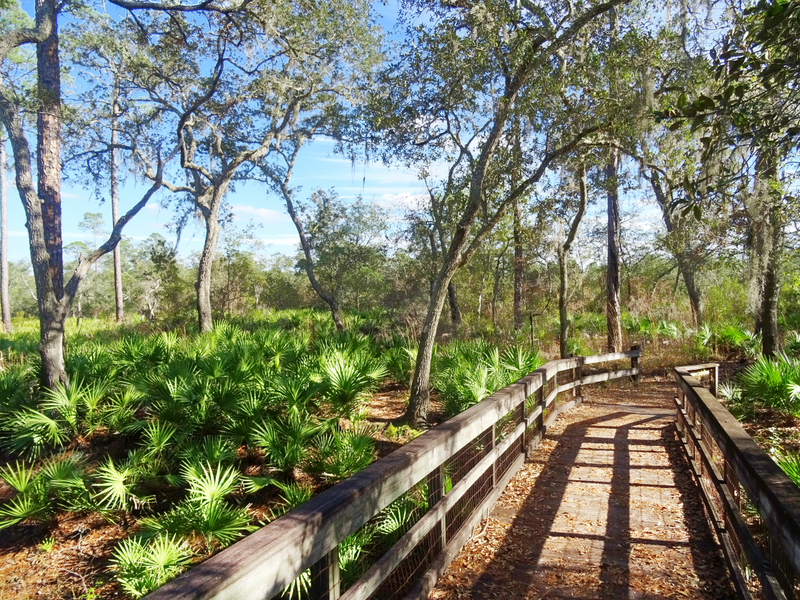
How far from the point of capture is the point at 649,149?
9.42 meters

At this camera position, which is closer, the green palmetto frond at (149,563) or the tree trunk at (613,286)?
the green palmetto frond at (149,563)

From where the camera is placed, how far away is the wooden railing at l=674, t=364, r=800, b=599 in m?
2.19

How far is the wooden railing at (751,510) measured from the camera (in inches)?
86.1

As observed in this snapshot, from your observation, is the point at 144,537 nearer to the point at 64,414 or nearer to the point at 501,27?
the point at 64,414

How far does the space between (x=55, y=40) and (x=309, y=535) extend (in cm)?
1149

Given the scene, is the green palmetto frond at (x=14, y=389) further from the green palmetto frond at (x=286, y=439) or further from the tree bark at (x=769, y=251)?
the tree bark at (x=769, y=251)

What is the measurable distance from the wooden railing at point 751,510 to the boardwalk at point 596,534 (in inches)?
6.9

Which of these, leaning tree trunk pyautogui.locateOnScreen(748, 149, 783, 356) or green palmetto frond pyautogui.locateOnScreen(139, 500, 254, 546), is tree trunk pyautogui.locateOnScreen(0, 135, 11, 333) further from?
leaning tree trunk pyautogui.locateOnScreen(748, 149, 783, 356)

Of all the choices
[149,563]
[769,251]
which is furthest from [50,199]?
[769,251]

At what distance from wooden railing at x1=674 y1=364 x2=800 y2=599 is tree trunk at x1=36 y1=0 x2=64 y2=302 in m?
10.3

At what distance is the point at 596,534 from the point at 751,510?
1404 millimetres

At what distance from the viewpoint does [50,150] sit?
990 cm

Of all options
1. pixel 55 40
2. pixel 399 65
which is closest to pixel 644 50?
pixel 399 65

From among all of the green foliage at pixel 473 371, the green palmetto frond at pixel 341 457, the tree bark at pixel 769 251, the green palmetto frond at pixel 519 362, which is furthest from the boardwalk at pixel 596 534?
the tree bark at pixel 769 251
